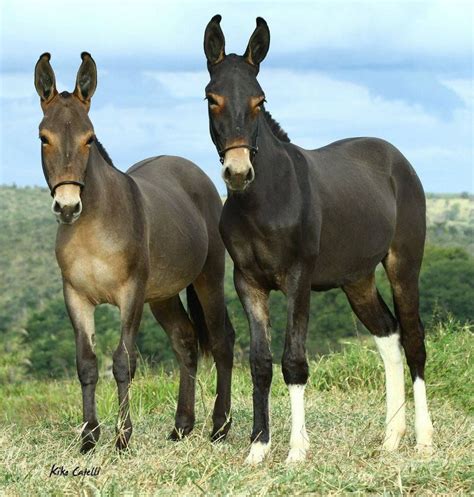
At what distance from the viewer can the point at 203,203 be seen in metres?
8.84

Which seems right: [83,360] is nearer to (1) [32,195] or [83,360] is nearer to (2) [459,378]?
(2) [459,378]

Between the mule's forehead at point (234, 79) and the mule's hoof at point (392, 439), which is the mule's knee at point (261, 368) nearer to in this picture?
the mule's hoof at point (392, 439)

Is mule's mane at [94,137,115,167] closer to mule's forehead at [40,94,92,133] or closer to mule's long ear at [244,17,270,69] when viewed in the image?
mule's forehead at [40,94,92,133]

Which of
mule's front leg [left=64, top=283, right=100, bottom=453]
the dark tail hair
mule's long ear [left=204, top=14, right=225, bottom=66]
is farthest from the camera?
the dark tail hair

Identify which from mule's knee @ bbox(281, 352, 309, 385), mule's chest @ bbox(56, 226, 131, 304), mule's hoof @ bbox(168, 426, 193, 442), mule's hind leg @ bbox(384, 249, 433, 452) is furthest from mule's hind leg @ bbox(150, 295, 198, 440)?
mule's knee @ bbox(281, 352, 309, 385)

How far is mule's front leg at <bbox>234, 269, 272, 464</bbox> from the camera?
6.81 meters

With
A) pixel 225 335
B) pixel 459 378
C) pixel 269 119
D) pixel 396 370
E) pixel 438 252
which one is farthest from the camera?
pixel 438 252

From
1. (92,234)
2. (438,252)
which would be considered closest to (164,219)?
(92,234)

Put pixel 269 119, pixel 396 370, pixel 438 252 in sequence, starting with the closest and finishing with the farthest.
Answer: pixel 269 119 → pixel 396 370 → pixel 438 252

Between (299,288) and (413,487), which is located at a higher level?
(299,288)

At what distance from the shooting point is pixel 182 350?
28.3ft

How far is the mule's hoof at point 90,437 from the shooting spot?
734 centimetres

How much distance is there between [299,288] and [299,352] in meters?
0.42

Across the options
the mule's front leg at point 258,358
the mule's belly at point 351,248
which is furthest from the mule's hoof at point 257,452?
the mule's belly at point 351,248
